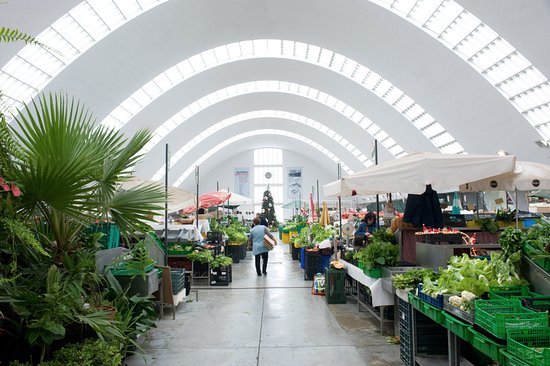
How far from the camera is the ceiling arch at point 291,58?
25.3 meters

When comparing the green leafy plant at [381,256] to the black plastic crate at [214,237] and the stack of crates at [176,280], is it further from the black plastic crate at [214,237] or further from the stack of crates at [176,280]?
the black plastic crate at [214,237]

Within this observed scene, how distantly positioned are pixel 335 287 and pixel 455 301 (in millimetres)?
4952

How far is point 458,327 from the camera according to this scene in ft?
12.3

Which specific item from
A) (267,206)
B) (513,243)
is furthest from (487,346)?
(267,206)

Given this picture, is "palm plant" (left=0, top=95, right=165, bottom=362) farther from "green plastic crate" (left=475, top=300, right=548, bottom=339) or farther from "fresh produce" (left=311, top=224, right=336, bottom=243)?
"fresh produce" (left=311, top=224, right=336, bottom=243)

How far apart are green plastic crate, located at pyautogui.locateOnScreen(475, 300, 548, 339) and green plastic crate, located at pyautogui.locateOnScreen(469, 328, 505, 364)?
8 centimetres

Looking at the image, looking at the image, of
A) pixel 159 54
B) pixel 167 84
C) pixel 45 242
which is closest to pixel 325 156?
pixel 167 84

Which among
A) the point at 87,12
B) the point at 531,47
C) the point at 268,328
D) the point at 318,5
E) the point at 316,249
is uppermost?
the point at 318,5

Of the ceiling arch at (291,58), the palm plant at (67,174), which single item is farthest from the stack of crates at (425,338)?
the ceiling arch at (291,58)

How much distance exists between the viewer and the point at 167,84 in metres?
26.2

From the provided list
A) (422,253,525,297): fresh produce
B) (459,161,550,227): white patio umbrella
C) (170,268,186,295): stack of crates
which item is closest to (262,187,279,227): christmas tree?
(170,268,186,295): stack of crates

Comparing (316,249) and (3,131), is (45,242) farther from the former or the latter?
(316,249)

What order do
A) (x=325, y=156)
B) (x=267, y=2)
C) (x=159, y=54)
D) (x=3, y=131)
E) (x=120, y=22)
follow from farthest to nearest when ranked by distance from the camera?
1. (x=325, y=156)
2. (x=159, y=54)
3. (x=267, y=2)
4. (x=120, y=22)
5. (x=3, y=131)

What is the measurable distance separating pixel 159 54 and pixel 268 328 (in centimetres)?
1758
